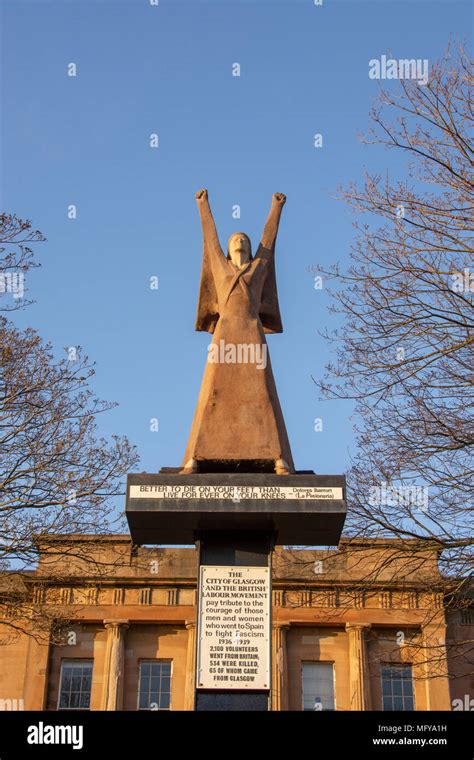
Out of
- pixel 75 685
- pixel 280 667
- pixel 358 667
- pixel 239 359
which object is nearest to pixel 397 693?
pixel 358 667

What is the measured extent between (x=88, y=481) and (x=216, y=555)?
6793mm

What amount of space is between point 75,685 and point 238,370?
78.5 feet

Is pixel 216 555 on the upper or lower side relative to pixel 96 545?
lower

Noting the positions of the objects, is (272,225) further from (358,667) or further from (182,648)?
(182,648)

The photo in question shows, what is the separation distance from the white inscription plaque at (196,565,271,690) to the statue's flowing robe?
54.7 inches

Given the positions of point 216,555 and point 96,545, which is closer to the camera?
point 216,555

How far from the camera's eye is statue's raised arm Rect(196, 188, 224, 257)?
46.0 feet

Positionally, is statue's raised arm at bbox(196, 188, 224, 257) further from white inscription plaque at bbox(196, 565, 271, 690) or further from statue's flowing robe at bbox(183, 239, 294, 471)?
white inscription plaque at bbox(196, 565, 271, 690)

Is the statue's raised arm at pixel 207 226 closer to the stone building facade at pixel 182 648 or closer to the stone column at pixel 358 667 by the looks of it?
the stone building facade at pixel 182 648

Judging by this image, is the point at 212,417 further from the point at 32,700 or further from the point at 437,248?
the point at 32,700

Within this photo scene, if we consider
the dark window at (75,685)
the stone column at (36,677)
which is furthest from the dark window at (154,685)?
the stone column at (36,677)

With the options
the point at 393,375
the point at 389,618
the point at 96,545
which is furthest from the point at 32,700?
the point at 393,375

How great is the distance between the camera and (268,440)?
12.6m
